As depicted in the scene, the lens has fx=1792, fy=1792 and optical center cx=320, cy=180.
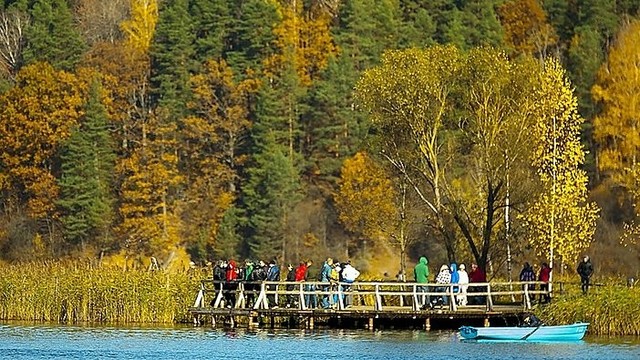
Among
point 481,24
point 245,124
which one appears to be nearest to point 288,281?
point 245,124

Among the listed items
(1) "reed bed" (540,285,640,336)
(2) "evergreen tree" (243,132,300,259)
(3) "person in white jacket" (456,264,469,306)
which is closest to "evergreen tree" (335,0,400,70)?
(2) "evergreen tree" (243,132,300,259)

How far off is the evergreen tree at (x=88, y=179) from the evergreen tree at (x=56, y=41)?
22.6 feet

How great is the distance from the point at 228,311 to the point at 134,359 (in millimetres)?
9340

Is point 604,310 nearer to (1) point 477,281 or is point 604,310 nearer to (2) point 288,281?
(1) point 477,281

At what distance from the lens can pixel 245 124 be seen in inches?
4102

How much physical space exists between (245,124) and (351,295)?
157 feet

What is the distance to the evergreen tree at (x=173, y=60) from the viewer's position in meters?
104

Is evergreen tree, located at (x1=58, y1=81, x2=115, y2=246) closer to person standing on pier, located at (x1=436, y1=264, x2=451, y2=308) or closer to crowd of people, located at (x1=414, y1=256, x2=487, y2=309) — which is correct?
crowd of people, located at (x1=414, y1=256, x2=487, y2=309)

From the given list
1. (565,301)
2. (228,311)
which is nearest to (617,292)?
(565,301)

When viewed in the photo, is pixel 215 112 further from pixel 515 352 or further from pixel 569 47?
pixel 515 352

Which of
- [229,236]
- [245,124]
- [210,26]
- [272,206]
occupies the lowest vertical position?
[229,236]

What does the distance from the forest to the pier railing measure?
1725 centimetres

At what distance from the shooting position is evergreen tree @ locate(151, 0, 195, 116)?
104 metres

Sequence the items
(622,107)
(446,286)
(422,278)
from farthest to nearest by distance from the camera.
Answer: (622,107) → (422,278) → (446,286)
